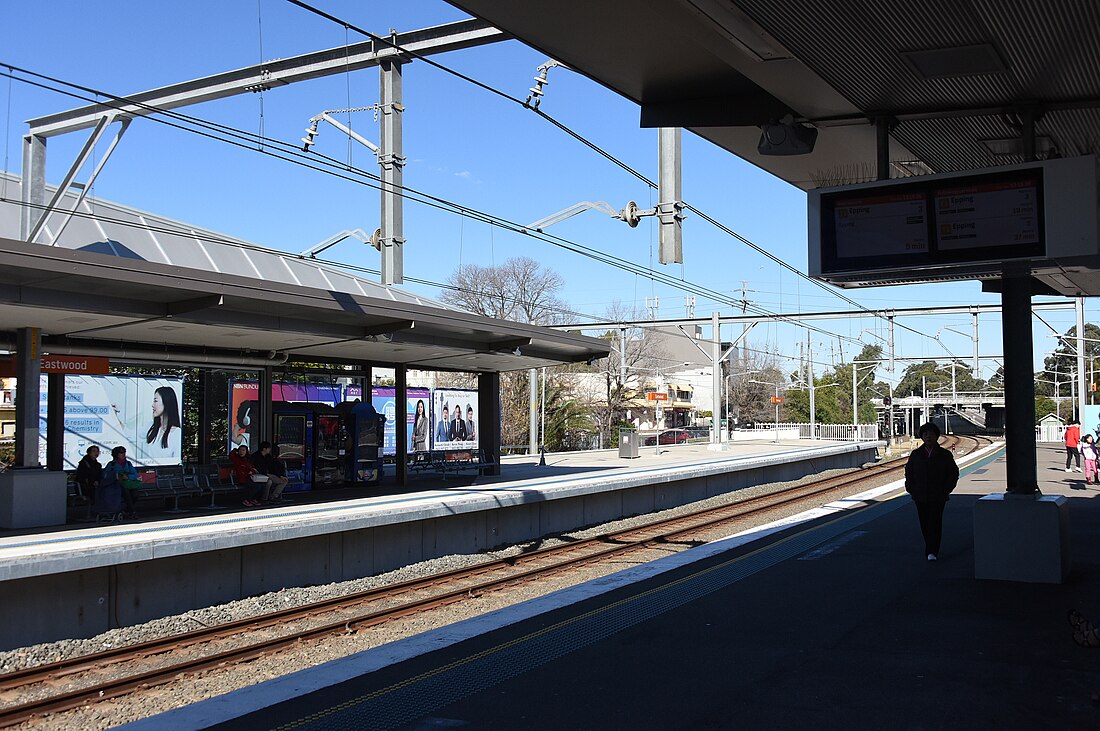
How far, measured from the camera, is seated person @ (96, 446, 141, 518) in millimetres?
13609

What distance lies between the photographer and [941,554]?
10.8 m

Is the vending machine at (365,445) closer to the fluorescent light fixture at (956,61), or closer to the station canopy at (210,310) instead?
the station canopy at (210,310)

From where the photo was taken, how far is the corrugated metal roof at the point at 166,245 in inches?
649

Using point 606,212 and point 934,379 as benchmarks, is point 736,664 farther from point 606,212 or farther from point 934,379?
point 934,379

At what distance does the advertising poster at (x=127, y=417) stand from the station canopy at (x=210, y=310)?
120 centimetres

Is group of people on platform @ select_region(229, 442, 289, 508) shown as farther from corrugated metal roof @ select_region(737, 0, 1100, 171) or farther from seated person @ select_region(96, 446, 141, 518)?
corrugated metal roof @ select_region(737, 0, 1100, 171)

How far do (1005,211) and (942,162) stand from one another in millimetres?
2763

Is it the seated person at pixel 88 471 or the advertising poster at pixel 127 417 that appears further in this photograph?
the advertising poster at pixel 127 417

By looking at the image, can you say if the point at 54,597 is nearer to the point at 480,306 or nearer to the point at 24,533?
the point at 24,533

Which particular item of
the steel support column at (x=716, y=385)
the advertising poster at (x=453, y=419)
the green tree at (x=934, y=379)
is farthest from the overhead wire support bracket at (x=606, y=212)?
the green tree at (x=934, y=379)

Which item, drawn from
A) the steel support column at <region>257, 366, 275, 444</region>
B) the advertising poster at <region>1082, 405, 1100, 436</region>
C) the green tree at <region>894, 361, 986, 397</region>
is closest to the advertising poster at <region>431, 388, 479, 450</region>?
the steel support column at <region>257, 366, 275, 444</region>

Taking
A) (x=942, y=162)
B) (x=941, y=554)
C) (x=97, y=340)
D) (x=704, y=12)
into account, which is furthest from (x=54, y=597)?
(x=942, y=162)

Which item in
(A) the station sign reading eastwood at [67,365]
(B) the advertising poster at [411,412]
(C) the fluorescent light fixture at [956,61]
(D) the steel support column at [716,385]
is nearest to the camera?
(C) the fluorescent light fixture at [956,61]

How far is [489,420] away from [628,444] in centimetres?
990
